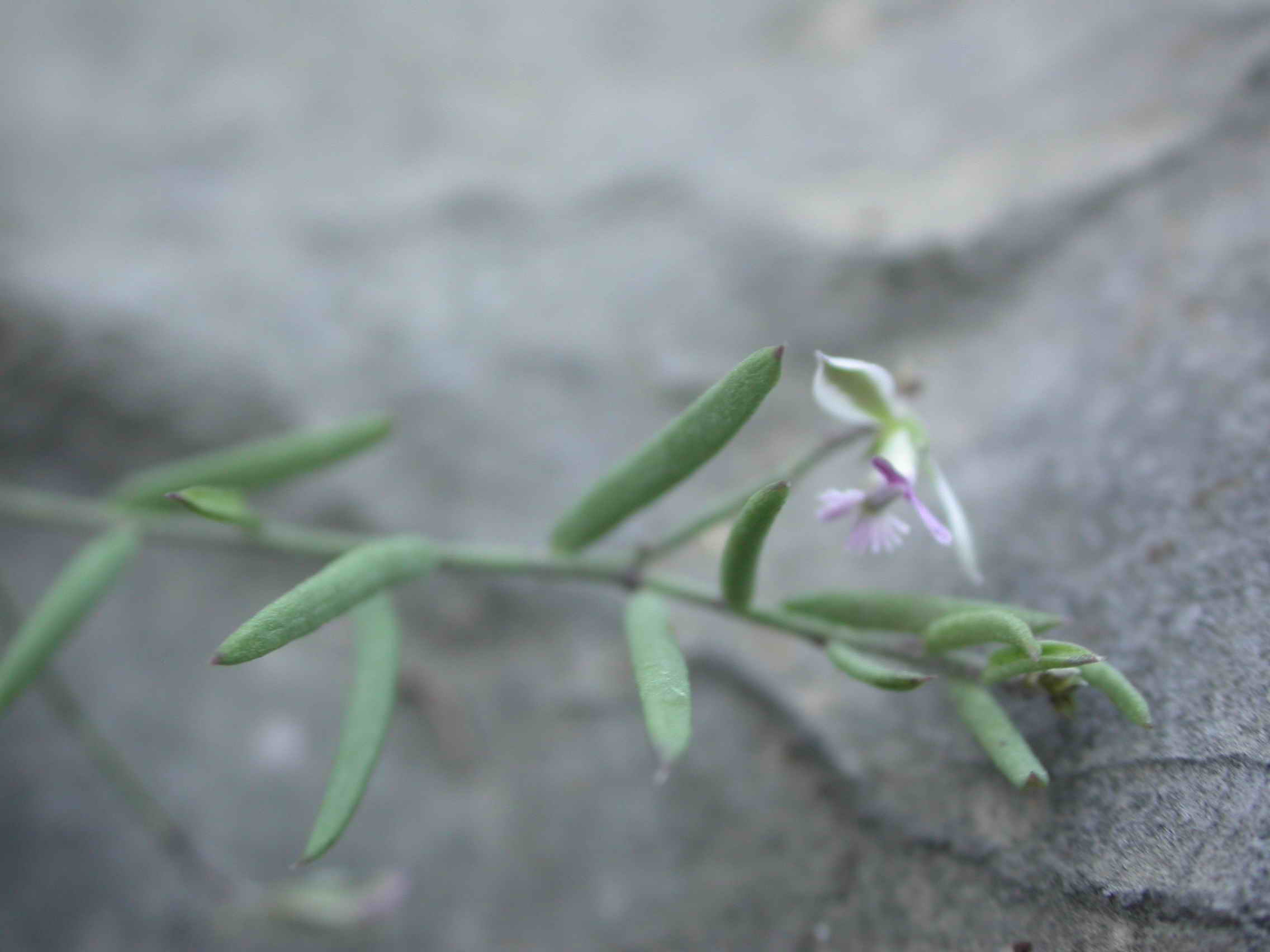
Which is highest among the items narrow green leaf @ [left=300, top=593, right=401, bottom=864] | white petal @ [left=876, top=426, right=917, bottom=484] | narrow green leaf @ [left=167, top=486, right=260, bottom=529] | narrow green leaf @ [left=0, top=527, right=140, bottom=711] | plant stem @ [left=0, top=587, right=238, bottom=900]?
narrow green leaf @ [left=167, top=486, right=260, bottom=529]

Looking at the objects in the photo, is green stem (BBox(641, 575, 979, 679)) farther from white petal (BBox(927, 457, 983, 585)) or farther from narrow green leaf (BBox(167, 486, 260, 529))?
narrow green leaf (BBox(167, 486, 260, 529))

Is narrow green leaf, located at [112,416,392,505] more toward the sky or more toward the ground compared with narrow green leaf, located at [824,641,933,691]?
more toward the sky

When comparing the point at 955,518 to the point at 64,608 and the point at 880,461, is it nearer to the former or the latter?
the point at 880,461

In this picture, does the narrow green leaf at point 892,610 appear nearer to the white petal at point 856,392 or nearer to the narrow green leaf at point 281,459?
the white petal at point 856,392

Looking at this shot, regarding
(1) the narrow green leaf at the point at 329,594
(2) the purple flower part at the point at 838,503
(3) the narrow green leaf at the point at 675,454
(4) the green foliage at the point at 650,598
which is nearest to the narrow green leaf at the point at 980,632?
(4) the green foliage at the point at 650,598

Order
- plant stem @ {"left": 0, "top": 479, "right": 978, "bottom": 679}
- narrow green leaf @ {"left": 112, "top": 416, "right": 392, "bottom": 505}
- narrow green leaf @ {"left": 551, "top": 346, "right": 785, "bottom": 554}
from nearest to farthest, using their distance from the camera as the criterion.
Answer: narrow green leaf @ {"left": 551, "top": 346, "right": 785, "bottom": 554}
plant stem @ {"left": 0, "top": 479, "right": 978, "bottom": 679}
narrow green leaf @ {"left": 112, "top": 416, "right": 392, "bottom": 505}

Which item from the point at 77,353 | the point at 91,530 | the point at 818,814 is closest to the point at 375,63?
the point at 77,353

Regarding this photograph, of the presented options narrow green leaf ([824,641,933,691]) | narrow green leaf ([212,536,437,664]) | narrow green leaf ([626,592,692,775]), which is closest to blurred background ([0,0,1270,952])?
narrow green leaf ([824,641,933,691])
